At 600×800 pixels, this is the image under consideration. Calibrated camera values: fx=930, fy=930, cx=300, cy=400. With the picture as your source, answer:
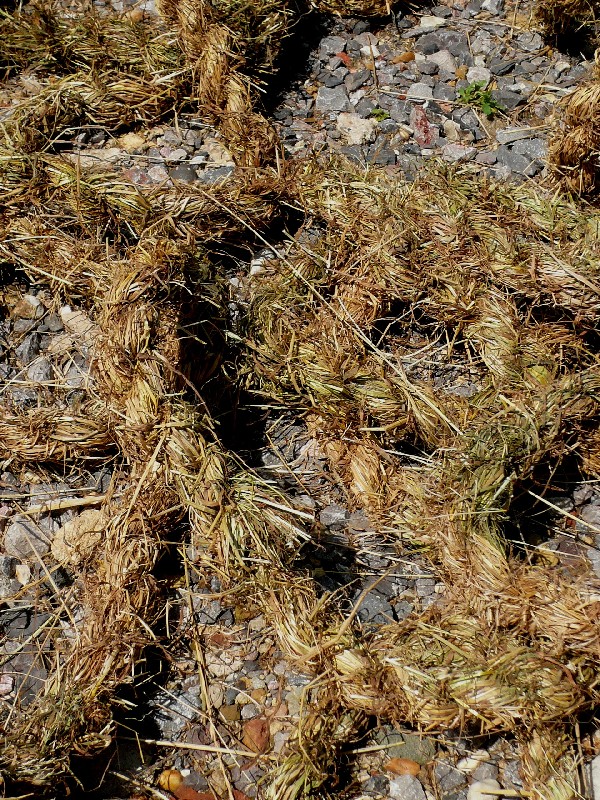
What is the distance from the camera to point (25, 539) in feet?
9.68

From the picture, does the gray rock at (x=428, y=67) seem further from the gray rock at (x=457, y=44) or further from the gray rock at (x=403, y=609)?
the gray rock at (x=403, y=609)

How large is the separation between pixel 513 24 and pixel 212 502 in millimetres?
3057

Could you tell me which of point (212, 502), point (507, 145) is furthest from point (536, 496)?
point (507, 145)

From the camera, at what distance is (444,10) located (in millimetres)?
4625

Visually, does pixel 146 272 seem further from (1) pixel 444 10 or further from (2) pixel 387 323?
(1) pixel 444 10

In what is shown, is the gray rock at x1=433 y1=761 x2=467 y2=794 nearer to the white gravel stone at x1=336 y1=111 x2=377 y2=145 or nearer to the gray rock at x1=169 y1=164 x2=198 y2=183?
the gray rock at x1=169 y1=164 x2=198 y2=183

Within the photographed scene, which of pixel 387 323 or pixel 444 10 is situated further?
pixel 444 10

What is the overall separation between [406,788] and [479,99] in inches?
119

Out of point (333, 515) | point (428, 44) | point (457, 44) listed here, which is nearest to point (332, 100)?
point (428, 44)

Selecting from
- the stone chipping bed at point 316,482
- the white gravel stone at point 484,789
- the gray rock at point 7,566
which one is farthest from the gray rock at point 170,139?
the white gravel stone at point 484,789

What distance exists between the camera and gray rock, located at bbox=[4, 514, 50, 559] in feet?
9.63

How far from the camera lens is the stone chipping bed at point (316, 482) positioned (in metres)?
2.56

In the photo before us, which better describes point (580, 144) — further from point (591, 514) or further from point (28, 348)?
point (28, 348)

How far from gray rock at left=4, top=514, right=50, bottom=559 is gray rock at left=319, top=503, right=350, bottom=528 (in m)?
0.89
